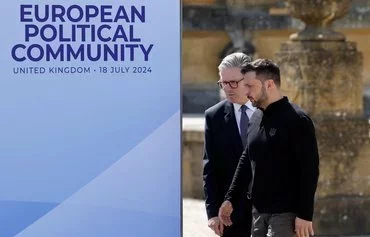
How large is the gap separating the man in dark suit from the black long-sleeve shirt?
47 centimetres

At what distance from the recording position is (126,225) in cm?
419

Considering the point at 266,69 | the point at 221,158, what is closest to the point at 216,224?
the point at 221,158

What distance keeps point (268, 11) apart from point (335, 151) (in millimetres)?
11592

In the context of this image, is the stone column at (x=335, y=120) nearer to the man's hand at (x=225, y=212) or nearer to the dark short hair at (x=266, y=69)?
the man's hand at (x=225, y=212)

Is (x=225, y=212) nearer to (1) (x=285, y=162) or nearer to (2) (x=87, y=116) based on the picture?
(1) (x=285, y=162)

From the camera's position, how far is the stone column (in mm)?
9539

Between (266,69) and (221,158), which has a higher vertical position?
(266,69)

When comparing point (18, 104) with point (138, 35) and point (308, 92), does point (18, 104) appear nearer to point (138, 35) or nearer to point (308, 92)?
point (138, 35)

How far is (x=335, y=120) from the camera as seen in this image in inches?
376

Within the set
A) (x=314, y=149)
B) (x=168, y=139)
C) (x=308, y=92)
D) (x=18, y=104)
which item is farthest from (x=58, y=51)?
(x=308, y=92)

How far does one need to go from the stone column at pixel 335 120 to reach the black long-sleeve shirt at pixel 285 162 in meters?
4.50

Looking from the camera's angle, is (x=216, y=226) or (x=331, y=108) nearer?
(x=216, y=226)

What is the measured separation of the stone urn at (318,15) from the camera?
9.79 metres

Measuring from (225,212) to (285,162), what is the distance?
0.60 metres
